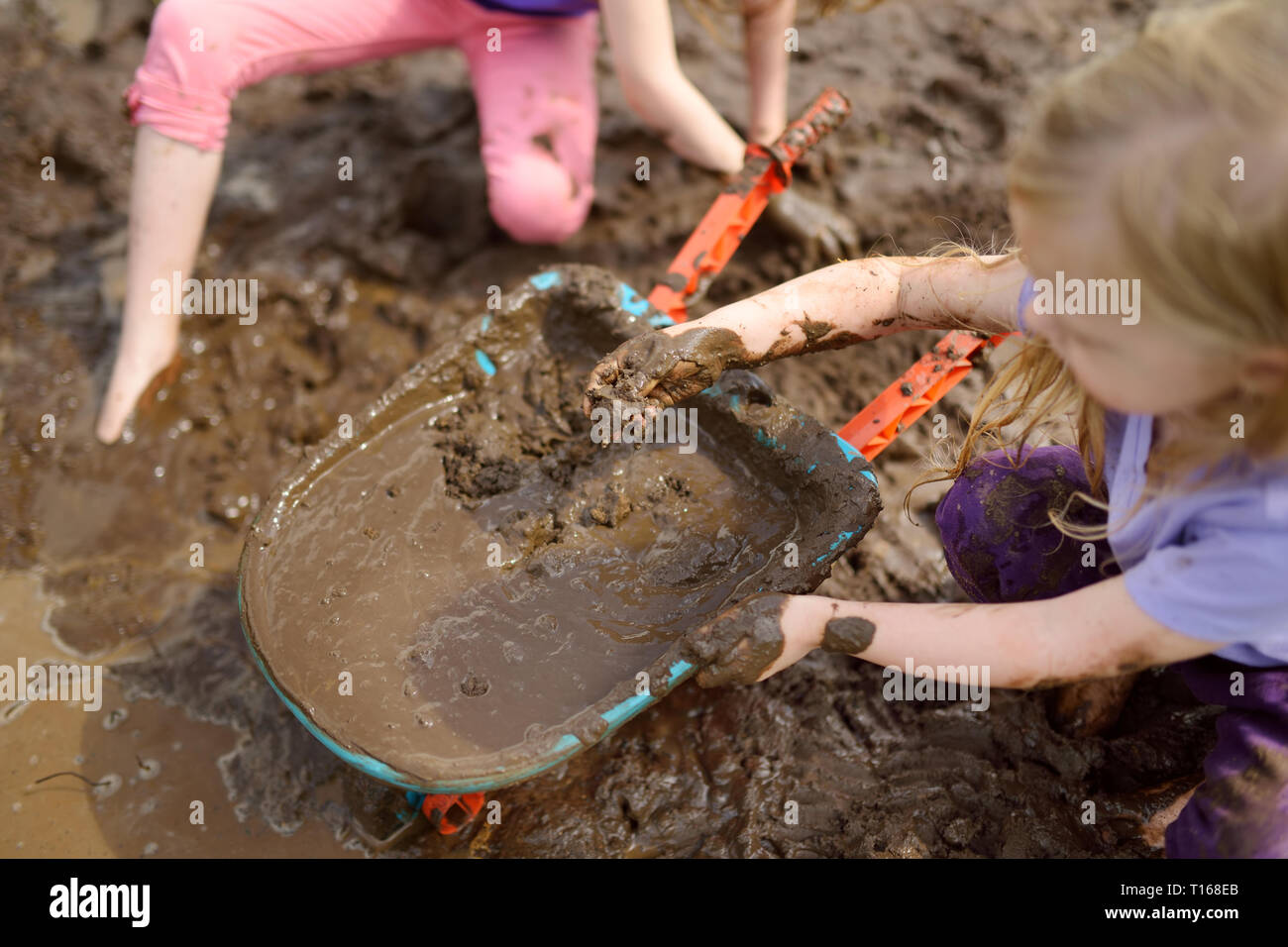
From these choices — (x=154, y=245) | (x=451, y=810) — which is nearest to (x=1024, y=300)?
(x=451, y=810)

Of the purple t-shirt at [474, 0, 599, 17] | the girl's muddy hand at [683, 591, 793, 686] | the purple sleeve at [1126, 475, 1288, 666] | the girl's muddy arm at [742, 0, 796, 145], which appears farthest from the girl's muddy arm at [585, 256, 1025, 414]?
the purple t-shirt at [474, 0, 599, 17]

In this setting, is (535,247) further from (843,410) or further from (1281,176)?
(1281,176)

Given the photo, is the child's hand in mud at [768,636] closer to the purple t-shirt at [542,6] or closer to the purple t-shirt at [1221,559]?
the purple t-shirt at [1221,559]

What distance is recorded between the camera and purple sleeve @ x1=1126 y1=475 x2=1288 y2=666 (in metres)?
1.12

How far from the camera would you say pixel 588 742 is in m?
1.38

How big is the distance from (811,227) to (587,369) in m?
0.91

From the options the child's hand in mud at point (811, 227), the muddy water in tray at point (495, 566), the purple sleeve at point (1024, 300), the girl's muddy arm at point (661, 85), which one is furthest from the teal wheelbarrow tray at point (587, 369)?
the child's hand in mud at point (811, 227)

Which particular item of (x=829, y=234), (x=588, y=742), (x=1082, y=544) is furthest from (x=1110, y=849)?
(x=829, y=234)

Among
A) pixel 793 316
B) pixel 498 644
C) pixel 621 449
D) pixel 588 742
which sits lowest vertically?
pixel 588 742

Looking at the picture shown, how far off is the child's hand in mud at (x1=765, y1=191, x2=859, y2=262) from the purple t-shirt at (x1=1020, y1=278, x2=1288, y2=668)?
137 centimetres

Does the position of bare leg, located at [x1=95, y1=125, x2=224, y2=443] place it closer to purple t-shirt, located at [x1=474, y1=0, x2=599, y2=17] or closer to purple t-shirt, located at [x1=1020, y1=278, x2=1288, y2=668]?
purple t-shirt, located at [x1=474, y1=0, x2=599, y2=17]

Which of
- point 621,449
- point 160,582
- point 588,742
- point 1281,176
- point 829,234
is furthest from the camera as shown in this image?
point 829,234

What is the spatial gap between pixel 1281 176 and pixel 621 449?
1.14m

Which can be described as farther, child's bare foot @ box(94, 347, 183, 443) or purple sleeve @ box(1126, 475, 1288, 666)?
child's bare foot @ box(94, 347, 183, 443)
